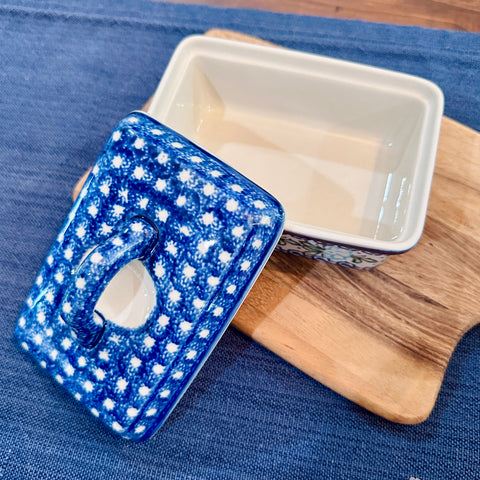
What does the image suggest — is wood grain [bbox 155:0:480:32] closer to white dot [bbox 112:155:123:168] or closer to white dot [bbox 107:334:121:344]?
white dot [bbox 112:155:123:168]

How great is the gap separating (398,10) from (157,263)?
73 cm

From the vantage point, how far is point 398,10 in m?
0.83

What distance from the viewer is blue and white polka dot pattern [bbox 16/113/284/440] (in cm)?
37

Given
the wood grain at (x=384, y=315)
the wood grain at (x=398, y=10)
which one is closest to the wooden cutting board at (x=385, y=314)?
the wood grain at (x=384, y=315)

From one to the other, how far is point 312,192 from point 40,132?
44 cm

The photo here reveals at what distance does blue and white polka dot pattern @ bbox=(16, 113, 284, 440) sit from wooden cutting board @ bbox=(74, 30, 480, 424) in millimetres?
117

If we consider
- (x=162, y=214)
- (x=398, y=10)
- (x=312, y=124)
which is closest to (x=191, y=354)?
(x=162, y=214)

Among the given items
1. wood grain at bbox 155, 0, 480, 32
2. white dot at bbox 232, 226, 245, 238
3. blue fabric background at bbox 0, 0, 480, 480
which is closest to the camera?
white dot at bbox 232, 226, 245, 238

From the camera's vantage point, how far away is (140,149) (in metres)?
0.40

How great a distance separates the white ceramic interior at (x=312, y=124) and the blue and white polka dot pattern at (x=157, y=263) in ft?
0.42

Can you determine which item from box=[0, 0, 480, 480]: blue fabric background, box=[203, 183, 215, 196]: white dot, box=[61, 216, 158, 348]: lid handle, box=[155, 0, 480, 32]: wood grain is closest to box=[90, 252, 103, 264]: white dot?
box=[61, 216, 158, 348]: lid handle

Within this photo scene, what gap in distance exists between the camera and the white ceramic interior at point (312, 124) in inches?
20.3

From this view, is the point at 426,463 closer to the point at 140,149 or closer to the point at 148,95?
the point at 140,149

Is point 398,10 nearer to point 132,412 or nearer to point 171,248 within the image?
point 171,248
